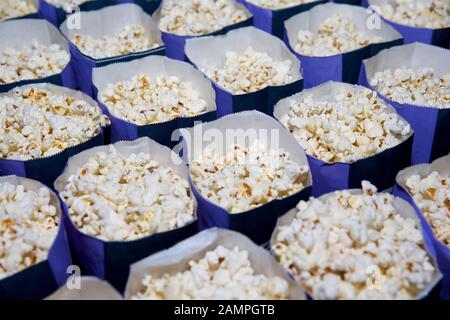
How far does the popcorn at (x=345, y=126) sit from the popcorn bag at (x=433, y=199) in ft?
0.41

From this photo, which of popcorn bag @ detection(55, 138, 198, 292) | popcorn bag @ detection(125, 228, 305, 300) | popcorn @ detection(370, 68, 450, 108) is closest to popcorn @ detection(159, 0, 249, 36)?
popcorn @ detection(370, 68, 450, 108)

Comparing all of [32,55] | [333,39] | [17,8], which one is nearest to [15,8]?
[17,8]

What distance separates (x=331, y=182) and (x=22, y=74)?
1268mm

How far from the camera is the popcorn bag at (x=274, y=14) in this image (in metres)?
2.37

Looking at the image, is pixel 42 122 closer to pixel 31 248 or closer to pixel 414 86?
pixel 31 248

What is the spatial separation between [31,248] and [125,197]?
0.29 meters

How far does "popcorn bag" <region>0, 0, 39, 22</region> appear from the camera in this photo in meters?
2.54

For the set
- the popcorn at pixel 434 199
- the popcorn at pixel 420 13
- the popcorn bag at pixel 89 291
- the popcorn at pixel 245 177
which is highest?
the popcorn at pixel 420 13

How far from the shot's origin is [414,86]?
1970 mm

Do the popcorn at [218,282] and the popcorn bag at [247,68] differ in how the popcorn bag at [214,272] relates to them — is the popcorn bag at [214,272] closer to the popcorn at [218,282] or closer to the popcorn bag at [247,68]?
the popcorn at [218,282]

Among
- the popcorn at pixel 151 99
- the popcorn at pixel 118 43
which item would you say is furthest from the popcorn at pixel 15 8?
the popcorn at pixel 151 99
